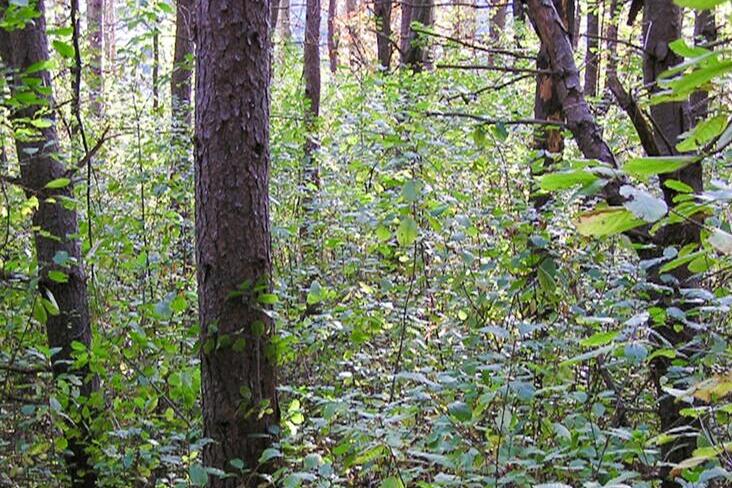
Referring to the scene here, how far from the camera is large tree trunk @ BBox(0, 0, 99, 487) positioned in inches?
171

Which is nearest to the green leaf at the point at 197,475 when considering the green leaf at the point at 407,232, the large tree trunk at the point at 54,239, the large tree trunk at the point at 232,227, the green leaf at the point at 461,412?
the large tree trunk at the point at 232,227

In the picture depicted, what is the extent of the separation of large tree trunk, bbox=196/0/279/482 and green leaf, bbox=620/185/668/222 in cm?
256

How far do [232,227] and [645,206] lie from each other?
8.82ft

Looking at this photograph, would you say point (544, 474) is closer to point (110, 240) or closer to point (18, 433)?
point (110, 240)

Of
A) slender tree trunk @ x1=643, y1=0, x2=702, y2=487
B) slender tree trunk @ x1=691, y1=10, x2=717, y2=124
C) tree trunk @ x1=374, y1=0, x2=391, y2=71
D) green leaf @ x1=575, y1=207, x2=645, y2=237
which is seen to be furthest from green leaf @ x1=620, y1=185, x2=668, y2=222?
tree trunk @ x1=374, y1=0, x2=391, y2=71

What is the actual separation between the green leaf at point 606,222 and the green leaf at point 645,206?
0.6 inches

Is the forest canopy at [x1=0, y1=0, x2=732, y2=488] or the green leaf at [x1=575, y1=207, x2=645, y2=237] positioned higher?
the green leaf at [x1=575, y1=207, x2=645, y2=237]

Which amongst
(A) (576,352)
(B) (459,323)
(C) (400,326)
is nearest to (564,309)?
(A) (576,352)

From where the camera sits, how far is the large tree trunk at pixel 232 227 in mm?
3400

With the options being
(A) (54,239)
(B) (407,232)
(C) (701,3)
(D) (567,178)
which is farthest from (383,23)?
(C) (701,3)

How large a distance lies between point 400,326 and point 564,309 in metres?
0.99

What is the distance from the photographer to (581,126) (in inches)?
114

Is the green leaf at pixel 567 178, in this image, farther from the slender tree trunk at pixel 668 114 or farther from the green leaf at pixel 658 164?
the slender tree trunk at pixel 668 114

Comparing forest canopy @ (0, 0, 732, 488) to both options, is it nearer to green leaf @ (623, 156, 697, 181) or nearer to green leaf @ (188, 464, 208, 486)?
green leaf @ (188, 464, 208, 486)
